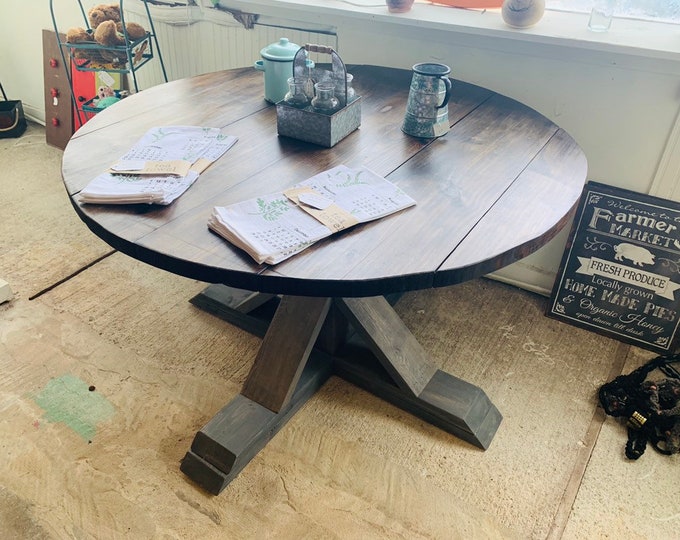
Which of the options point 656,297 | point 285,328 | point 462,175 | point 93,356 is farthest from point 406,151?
point 93,356

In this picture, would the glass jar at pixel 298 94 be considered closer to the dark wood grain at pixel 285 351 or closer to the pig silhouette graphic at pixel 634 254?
the dark wood grain at pixel 285 351

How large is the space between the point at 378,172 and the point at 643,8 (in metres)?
1.17

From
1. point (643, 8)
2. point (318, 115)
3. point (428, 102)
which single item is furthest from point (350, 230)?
point (643, 8)

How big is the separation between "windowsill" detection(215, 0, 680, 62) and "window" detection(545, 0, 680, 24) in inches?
1.2

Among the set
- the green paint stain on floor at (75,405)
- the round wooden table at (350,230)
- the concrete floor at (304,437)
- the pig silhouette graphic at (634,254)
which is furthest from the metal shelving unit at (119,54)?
the pig silhouette graphic at (634,254)

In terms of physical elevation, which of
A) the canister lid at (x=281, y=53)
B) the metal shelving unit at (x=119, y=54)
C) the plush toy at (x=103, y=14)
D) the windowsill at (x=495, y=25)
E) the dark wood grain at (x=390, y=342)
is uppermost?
the windowsill at (x=495, y=25)

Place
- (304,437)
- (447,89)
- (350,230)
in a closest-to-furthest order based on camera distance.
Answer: (350,230)
(447,89)
(304,437)

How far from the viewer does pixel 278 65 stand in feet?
5.17

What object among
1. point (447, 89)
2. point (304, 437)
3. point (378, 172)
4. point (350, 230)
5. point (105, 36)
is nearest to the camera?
point (350, 230)

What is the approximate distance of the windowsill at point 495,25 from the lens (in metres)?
1.59

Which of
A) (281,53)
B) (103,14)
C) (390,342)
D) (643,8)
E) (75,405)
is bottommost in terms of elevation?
(75,405)

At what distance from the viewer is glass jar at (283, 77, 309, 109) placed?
141 cm

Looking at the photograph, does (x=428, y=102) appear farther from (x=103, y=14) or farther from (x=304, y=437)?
(x=103, y=14)

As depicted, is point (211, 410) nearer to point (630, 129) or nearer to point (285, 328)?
point (285, 328)
